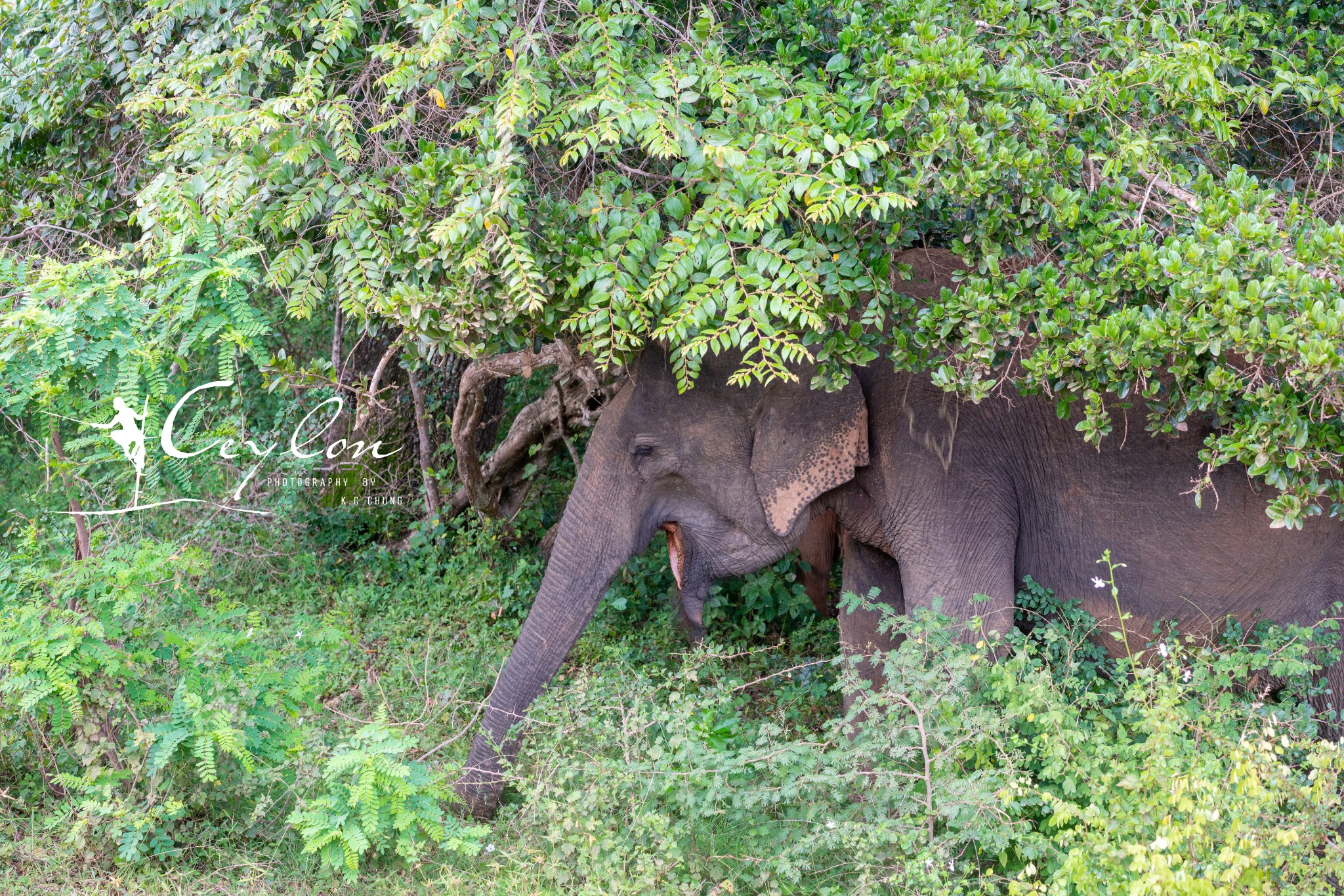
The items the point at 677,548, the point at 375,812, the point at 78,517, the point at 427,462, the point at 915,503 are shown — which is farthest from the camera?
the point at 427,462

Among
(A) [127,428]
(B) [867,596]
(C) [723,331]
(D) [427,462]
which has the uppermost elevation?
(C) [723,331]

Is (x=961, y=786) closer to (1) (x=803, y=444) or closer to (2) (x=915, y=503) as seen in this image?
(2) (x=915, y=503)

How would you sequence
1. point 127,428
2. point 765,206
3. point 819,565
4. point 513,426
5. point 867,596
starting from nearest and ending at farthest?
point 765,206
point 127,428
point 867,596
point 819,565
point 513,426

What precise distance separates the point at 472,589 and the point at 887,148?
4.22m

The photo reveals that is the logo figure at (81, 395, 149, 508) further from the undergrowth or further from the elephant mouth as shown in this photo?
the elephant mouth

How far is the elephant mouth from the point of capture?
493 centimetres

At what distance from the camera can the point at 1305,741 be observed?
3490 mm

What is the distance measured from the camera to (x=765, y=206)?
3600mm

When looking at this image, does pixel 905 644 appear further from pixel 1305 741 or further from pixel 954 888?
pixel 1305 741

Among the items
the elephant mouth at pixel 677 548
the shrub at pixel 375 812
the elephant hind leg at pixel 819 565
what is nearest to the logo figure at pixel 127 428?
the shrub at pixel 375 812

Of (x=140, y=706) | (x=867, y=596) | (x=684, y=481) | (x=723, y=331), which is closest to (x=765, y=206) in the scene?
(x=723, y=331)

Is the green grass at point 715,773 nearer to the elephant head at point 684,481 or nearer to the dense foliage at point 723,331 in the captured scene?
the dense foliage at point 723,331

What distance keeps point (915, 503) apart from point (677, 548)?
99cm

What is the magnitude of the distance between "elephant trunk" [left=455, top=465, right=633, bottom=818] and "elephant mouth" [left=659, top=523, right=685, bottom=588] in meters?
0.25
